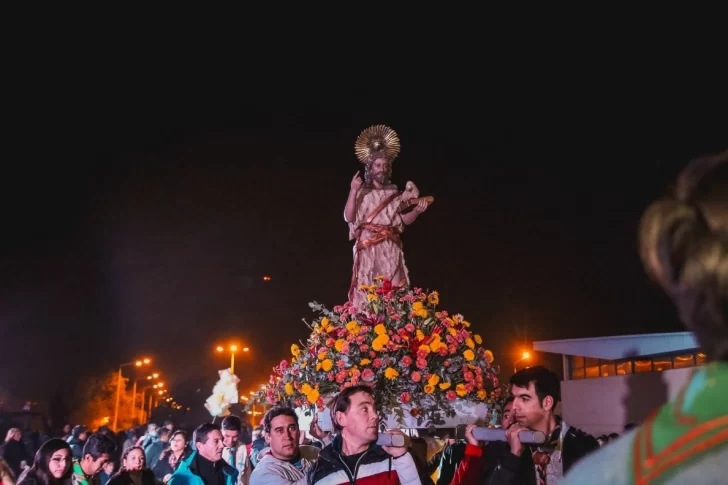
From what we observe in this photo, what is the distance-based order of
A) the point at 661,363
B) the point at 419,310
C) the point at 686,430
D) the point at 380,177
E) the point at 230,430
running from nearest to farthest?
the point at 686,430, the point at 419,310, the point at 230,430, the point at 380,177, the point at 661,363

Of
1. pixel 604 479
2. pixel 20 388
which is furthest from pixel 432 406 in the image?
pixel 20 388

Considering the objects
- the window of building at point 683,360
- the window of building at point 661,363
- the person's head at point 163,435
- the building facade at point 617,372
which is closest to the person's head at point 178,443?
the person's head at point 163,435

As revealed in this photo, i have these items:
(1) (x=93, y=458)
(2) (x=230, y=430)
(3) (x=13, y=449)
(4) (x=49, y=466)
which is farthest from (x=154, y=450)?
(4) (x=49, y=466)

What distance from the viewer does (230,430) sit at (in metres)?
8.06

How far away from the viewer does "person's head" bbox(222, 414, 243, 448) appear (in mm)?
7863

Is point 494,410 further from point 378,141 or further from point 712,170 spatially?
point 712,170

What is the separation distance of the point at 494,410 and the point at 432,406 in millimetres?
707

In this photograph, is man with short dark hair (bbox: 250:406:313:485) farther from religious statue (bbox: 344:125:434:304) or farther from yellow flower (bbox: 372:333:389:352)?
religious statue (bbox: 344:125:434:304)

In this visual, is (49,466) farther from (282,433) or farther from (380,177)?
(380,177)

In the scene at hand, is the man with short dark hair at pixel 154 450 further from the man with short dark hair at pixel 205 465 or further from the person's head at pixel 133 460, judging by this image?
the man with short dark hair at pixel 205 465

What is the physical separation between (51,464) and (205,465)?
147cm

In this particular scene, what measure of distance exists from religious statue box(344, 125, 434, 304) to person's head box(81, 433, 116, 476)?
12.9 feet

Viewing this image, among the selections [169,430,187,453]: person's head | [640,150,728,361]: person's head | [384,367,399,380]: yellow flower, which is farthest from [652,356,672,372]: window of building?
[640,150,728,361]: person's head

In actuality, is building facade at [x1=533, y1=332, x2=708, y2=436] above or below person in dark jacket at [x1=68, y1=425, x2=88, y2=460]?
above
